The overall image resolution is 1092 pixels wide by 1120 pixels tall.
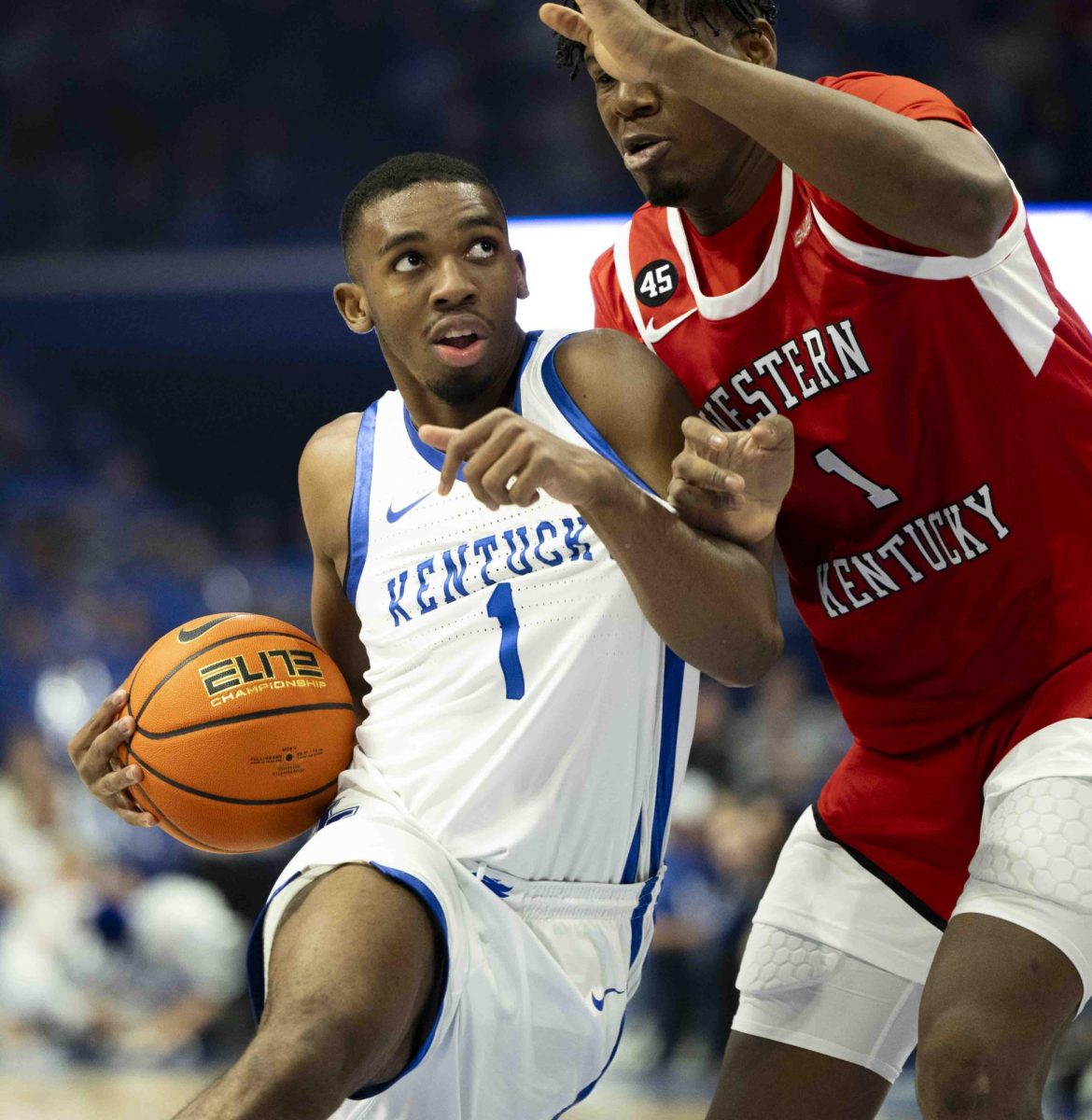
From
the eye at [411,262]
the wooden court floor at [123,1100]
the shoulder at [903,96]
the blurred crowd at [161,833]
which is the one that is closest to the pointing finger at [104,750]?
the eye at [411,262]

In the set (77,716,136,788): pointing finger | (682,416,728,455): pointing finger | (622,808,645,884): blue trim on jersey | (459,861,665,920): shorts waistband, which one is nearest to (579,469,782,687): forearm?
(682,416,728,455): pointing finger

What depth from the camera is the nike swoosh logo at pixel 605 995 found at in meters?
2.54

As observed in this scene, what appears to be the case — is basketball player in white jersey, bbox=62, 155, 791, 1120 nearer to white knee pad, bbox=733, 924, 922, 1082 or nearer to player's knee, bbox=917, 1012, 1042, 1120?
white knee pad, bbox=733, 924, 922, 1082

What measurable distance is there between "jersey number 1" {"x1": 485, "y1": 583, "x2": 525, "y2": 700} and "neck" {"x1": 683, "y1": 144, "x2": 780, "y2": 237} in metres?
0.78

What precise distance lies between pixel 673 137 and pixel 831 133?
0.44 meters

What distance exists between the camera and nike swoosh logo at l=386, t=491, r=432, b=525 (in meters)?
2.75

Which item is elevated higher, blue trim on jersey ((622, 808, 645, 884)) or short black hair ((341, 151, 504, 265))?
short black hair ((341, 151, 504, 265))

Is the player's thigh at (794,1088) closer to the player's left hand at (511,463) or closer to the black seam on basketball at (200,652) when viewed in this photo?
the black seam on basketball at (200,652)

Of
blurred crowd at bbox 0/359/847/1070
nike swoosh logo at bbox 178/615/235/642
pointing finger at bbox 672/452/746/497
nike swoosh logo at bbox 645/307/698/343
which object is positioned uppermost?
nike swoosh logo at bbox 645/307/698/343

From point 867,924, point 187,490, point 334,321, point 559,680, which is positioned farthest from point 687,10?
point 187,490

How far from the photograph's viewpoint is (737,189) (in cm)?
270

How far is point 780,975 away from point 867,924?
20 centimetres

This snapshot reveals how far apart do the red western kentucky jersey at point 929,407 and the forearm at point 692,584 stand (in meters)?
0.36

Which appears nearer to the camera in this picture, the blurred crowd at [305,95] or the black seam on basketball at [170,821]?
the black seam on basketball at [170,821]
